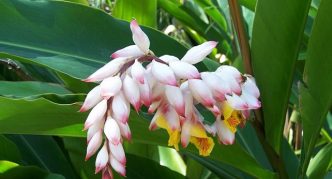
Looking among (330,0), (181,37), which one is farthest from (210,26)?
(330,0)

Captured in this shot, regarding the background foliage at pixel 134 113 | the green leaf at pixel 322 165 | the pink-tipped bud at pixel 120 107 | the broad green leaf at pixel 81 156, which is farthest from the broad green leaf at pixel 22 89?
the green leaf at pixel 322 165

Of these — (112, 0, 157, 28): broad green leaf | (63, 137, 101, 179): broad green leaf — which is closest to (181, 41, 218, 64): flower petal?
(63, 137, 101, 179): broad green leaf

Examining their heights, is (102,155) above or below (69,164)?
above

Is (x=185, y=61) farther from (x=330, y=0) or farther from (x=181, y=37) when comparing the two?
(x=181, y=37)

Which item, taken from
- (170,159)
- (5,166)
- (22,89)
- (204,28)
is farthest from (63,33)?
(204,28)

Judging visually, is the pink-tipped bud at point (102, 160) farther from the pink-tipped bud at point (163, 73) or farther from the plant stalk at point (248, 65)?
the plant stalk at point (248, 65)

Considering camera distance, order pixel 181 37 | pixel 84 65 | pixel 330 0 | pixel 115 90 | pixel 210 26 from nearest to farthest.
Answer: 1. pixel 115 90
2. pixel 330 0
3. pixel 84 65
4. pixel 210 26
5. pixel 181 37
